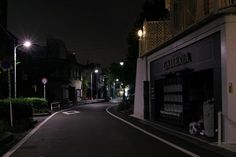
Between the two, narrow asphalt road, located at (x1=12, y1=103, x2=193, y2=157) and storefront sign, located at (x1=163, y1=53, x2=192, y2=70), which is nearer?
narrow asphalt road, located at (x1=12, y1=103, x2=193, y2=157)

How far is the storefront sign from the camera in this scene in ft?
64.8

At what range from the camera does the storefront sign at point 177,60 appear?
64.8 ft

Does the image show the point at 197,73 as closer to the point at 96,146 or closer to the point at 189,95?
the point at 189,95

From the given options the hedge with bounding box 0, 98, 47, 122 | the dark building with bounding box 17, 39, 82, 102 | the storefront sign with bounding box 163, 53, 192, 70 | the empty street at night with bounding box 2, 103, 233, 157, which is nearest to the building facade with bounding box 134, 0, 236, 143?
the storefront sign with bounding box 163, 53, 192, 70

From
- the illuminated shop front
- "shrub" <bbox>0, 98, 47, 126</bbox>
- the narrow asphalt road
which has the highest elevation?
the illuminated shop front

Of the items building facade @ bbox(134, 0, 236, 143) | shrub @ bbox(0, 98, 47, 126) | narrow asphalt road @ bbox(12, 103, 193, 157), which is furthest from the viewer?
shrub @ bbox(0, 98, 47, 126)

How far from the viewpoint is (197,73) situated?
19797 millimetres

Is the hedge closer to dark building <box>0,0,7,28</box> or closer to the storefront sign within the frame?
the storefront sign

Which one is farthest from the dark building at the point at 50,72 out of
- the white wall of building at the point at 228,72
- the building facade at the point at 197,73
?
the white wall of building at the point at 228,72

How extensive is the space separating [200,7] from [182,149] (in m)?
6.27

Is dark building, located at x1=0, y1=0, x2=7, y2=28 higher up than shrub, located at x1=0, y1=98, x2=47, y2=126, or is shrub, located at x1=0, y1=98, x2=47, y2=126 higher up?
dark building, located at x1=0, y1=0, x2=7, y2=28

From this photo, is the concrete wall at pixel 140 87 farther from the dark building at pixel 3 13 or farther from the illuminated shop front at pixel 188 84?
the dark building at pixel 3 13

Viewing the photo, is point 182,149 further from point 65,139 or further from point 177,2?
point 177,2

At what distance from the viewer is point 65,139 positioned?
16.7 m
